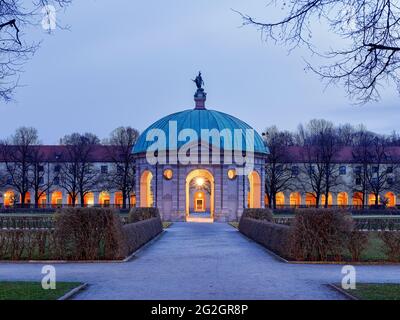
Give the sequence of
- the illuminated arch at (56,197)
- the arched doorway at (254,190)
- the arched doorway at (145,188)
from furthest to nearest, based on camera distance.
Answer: the illuminated arch at (56,197), the arched doorway at (254,190), the arched doorway at (145,188)

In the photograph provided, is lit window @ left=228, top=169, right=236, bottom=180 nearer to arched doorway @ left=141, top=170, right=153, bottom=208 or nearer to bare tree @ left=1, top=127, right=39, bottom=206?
arched doorway @ left=141, top=170, right=153, bottom=208

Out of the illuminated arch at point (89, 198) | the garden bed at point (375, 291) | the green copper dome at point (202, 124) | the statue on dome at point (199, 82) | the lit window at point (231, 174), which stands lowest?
the garden bed at point (375, 291)

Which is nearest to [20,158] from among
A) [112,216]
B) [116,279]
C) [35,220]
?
[35,220]

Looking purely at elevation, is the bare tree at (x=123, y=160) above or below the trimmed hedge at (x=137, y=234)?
→ above

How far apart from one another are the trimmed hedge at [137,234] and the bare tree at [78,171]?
5076 centimetres

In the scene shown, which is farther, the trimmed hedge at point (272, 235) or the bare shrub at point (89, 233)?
the trimmed hedge at point (272, 235)

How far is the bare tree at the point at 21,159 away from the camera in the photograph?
81.0 metres

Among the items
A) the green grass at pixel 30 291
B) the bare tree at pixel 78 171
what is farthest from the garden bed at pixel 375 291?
the bare tree at pixel 78 171

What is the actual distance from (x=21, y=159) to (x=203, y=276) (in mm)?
74584

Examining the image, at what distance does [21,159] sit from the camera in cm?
8462

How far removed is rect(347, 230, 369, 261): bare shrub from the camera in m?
20.6

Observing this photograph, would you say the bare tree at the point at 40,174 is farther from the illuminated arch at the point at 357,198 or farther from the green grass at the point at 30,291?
the green grass at the point at 30,291

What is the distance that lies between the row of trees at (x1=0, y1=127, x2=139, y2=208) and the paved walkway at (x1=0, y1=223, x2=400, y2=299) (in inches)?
2322
